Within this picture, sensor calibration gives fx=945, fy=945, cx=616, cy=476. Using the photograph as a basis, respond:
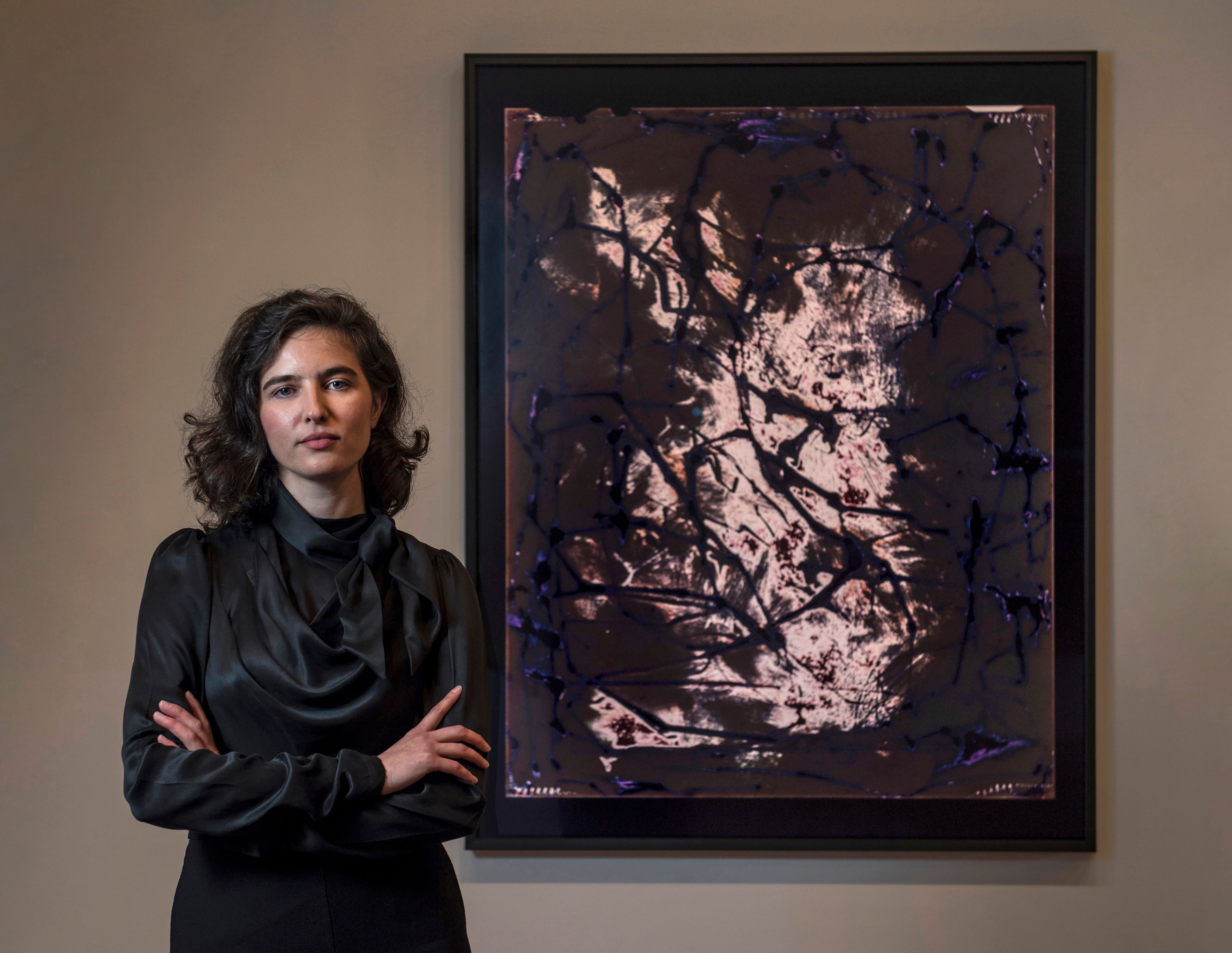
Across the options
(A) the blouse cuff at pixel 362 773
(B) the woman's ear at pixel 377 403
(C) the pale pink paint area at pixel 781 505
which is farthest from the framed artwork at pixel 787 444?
(A) the blouse cuff at pixel 362 773

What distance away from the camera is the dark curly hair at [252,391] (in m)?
1.50

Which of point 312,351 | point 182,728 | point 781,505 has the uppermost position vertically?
point 312,351

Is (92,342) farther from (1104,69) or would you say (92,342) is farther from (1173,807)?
(1173,807)

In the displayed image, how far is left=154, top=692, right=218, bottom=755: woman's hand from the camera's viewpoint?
1.37 meters

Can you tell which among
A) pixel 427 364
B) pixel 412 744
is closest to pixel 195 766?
pixel 412 744

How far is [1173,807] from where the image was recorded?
230 cm

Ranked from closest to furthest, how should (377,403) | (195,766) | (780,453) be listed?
(195,766)
(377,403)
(780,453)

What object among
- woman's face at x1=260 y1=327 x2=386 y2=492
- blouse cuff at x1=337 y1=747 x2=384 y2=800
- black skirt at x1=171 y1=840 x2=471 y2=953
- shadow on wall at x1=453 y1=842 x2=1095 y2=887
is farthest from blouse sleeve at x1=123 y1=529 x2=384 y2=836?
shadow on wall at x1=453 y1=842 x2=1095 y2=887

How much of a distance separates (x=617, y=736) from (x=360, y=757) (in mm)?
994

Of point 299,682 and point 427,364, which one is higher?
point 427,364

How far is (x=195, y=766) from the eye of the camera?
132cm

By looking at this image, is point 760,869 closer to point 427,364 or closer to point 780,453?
point 780,453

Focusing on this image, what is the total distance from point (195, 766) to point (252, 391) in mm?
572

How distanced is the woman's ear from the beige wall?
72cm
